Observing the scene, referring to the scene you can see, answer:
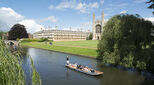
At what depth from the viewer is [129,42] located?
1844 centimetres

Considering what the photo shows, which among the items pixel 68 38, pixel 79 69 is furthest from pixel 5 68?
pixel 68 38

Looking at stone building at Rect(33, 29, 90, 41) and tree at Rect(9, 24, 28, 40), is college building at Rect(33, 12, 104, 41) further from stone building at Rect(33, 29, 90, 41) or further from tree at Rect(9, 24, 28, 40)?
tree at Rect(9, 24, 28, 40)

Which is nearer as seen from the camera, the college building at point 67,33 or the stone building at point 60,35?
the stone building at point 60,35

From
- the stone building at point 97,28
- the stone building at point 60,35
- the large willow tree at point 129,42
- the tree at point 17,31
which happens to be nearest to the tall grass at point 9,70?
the large willow tree at point 129,42

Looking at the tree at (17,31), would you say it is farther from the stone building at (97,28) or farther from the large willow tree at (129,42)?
the large willow tree at (129,42)

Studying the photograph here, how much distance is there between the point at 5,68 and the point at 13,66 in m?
0.43

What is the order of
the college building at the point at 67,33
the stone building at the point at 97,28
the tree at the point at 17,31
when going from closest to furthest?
the tree at the point at 17,31 → the college building at the point at 67,33 → the stone building at the point at 97,28

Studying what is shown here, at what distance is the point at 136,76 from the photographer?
1603cm

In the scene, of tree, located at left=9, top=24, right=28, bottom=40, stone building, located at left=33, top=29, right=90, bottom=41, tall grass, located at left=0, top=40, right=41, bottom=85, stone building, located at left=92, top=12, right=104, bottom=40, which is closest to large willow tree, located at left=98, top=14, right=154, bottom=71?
tall grass, located at left=0, top=40, right=41, bottom=85

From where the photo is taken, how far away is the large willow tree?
16141 mm

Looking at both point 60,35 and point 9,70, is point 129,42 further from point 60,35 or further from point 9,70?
point 60,35

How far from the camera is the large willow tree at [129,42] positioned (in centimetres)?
1614

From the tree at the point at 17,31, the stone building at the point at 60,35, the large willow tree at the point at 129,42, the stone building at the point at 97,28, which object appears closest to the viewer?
the large willow tree at the point at 129,42

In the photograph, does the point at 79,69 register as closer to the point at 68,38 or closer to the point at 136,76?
the point at 136,76
